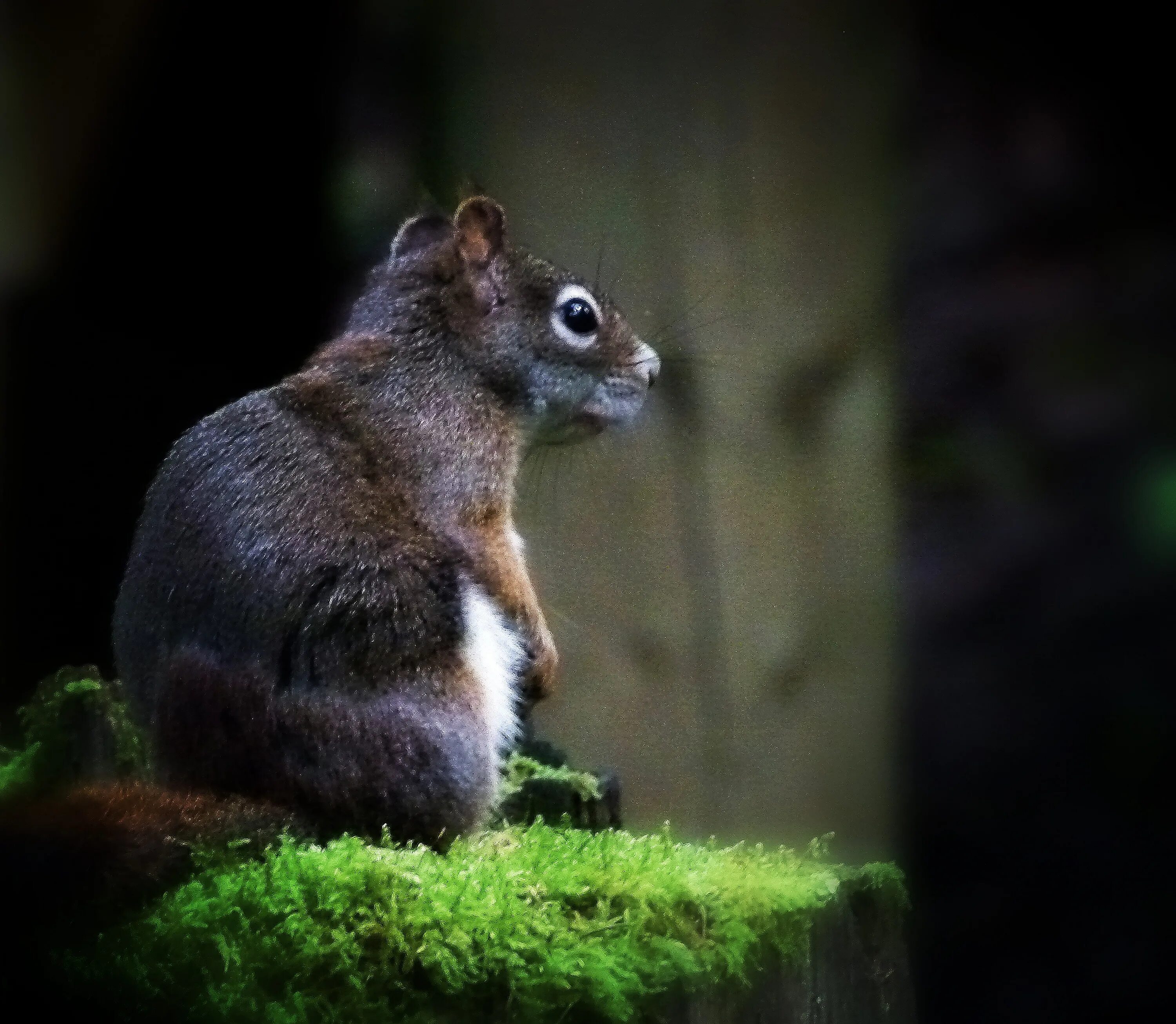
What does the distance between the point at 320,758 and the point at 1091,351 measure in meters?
1.03

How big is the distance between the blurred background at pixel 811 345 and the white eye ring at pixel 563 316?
0.13 metres

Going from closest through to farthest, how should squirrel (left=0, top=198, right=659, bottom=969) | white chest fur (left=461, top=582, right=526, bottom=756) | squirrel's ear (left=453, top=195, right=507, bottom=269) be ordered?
squirrel (left=0, top=198, right=659, bottom=969) < white chest fur (left=461, top=582, right=526, bottom=756) < squirrel's ear (left=453, top=195, right=507, bottom=269)

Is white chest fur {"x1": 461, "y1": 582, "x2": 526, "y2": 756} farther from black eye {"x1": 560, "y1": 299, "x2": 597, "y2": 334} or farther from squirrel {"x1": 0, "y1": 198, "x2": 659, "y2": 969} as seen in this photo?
black eye {"x1": 560, "y1": 299, "x2": 597, "y2": 334}

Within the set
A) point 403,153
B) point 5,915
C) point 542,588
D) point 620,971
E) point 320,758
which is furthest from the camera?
point 542,588

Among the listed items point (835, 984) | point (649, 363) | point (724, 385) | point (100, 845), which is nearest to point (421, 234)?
point (649, 363)

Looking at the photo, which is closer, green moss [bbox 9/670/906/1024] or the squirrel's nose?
green moss [bbox 9/670/906/1024]

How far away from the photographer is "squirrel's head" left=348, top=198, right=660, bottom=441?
5.59 feet

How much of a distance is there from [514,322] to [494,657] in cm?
50

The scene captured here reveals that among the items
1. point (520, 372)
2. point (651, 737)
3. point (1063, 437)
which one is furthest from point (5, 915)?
point (1063, 437)

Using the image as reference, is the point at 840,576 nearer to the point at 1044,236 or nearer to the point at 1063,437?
the point at 1063,437

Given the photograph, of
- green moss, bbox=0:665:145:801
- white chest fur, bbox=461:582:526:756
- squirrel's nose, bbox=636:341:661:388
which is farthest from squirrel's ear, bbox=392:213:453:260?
green moss, bbox=0:665:145:801

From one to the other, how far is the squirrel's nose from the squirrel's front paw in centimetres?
39

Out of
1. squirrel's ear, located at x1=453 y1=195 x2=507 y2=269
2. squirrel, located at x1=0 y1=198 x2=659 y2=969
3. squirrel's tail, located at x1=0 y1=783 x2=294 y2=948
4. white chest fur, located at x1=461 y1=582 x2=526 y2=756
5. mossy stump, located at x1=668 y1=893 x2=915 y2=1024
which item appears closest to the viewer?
squirrel's tail, located at x1=0 y1=783 x2=294 y2=948

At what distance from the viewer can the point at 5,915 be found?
3.63 feet
